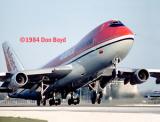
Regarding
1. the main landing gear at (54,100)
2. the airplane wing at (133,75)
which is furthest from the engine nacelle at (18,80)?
the airplane wing at (133,75)

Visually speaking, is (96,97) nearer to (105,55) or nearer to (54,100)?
(54,100)

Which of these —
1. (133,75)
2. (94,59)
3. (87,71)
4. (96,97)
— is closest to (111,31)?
(94,59)

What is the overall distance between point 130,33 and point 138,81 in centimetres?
791

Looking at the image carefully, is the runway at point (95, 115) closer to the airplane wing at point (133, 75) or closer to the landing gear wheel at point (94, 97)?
the landing gear wheel at point (94, 97)

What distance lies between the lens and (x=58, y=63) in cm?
5562

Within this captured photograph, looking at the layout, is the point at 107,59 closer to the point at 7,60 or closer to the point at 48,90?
the point at 48,90

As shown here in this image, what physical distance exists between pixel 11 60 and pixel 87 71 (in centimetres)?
2568

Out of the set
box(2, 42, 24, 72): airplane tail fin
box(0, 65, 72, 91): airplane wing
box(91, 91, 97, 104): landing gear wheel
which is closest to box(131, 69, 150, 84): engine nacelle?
box(91, 91, 97, 104): landing gear wheel

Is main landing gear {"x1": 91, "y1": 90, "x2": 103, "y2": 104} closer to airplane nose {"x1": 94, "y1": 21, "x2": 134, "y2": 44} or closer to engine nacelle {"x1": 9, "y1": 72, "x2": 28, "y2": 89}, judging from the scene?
airplane nose {"x1": 94, "y1": 21, "x2": 134, "y2": 44}

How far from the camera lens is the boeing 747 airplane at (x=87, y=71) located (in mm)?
45969

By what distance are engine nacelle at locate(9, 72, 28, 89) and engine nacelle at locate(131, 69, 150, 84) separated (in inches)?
522

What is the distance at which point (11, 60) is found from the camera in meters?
70.9

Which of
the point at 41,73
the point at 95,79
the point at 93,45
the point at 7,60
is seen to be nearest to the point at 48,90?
the point at 41,73

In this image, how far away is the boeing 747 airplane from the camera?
46.0 metres
